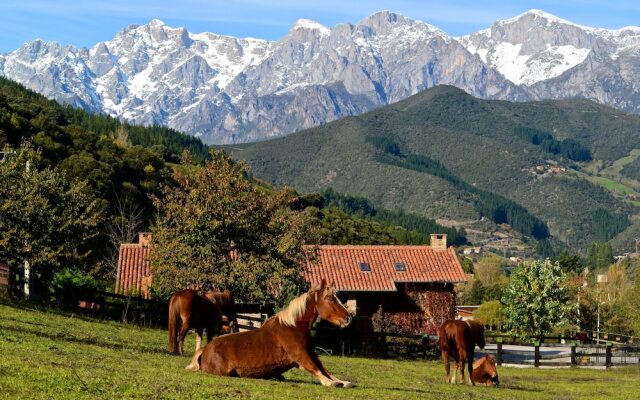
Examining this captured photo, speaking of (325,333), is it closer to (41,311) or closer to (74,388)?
(41,311)

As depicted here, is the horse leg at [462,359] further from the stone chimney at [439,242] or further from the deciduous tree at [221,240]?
the stone chimney at [439,242]

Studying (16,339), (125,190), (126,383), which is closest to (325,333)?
(16,339)

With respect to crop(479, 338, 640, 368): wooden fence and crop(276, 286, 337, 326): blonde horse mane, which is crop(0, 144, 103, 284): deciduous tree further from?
crop(276, 286, 337, 326): blonde horse mane

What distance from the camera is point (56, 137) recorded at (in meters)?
95.8

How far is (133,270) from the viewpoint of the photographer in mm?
45625

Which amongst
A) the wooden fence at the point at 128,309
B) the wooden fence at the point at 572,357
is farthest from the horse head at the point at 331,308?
the wooden fence at the point at 572,357

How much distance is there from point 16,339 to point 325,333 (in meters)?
20.1

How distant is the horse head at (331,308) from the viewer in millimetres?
13141

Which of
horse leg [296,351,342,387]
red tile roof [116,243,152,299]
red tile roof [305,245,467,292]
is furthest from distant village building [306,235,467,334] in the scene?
horse leg [296,351,342,387]

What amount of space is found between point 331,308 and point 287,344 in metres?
0.87

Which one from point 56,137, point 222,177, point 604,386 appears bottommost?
point 604,386

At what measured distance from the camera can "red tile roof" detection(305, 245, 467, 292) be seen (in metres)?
51.8

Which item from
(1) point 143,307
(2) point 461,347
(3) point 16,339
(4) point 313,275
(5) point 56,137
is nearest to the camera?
(3) point 16,339

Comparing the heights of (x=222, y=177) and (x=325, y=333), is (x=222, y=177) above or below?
above
